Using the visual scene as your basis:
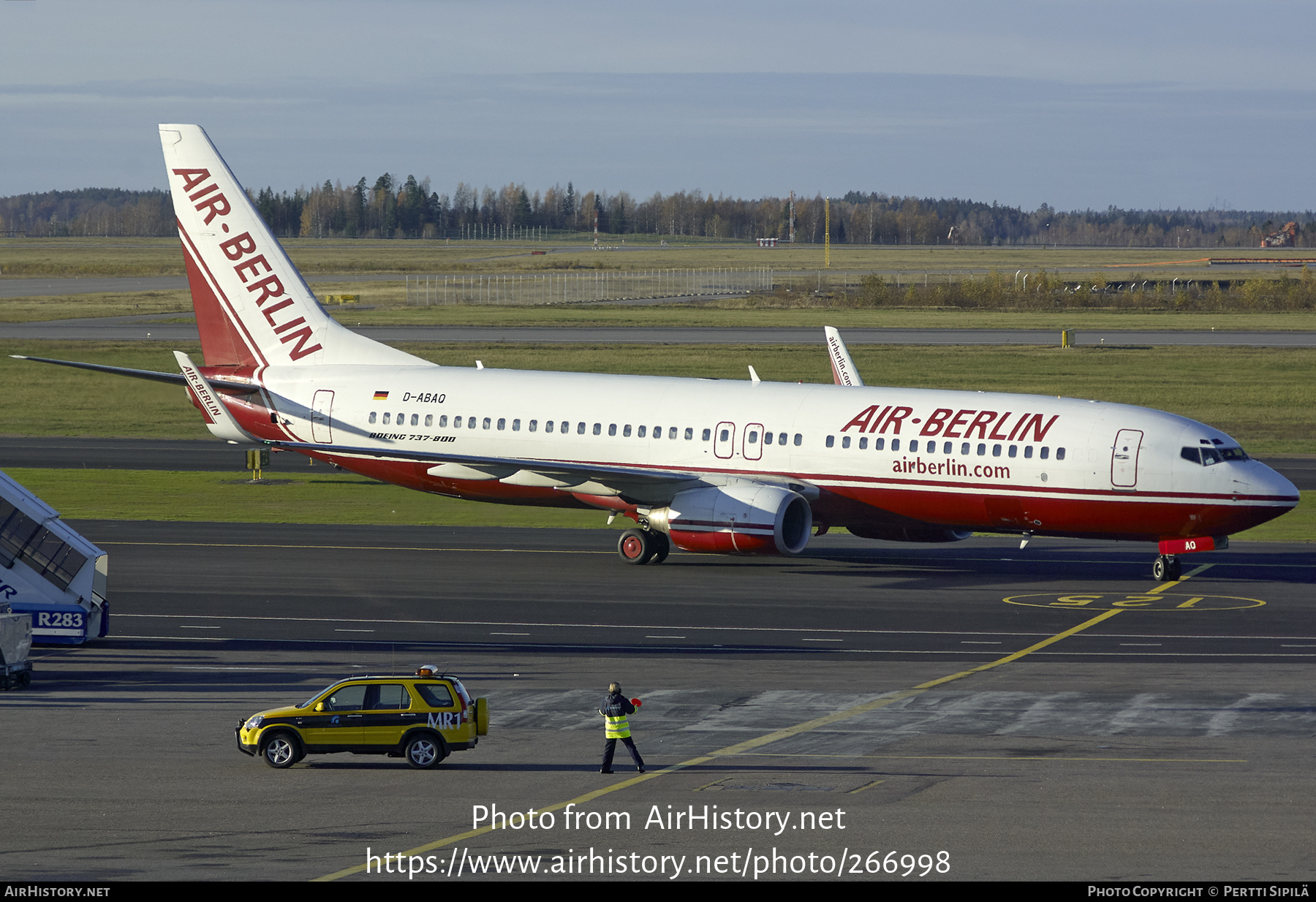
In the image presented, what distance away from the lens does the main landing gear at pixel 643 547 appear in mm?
43844

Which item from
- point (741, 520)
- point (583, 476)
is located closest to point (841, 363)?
point (741, 520)

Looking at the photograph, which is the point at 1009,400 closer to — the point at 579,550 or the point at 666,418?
the point at 666,418

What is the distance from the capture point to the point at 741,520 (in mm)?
40656

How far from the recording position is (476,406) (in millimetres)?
46094

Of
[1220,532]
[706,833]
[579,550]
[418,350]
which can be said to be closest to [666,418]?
[579,550]

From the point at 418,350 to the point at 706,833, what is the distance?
8719 cm

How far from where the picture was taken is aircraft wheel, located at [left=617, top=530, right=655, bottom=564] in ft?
144

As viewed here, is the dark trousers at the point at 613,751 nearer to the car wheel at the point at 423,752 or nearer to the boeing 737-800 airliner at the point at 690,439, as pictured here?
the car wheel at the point at 423,752

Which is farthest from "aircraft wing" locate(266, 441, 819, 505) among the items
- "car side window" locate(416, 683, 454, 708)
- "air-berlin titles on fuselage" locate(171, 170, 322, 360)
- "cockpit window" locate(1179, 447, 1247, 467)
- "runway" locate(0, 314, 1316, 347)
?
"runway" locate(0, 314, 1316, 347)

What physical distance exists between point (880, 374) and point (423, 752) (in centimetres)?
7037

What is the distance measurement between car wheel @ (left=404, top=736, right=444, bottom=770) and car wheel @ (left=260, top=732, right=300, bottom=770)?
1.69 m

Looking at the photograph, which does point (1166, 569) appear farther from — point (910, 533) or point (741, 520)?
point (741, 520)

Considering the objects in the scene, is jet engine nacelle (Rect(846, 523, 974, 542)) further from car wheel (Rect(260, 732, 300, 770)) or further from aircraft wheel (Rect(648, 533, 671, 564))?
car wheel (Rect(260, 732, 300, 770))

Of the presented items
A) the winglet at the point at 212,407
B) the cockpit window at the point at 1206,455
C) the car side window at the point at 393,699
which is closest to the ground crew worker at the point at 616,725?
the car side window at the point at 393,699
